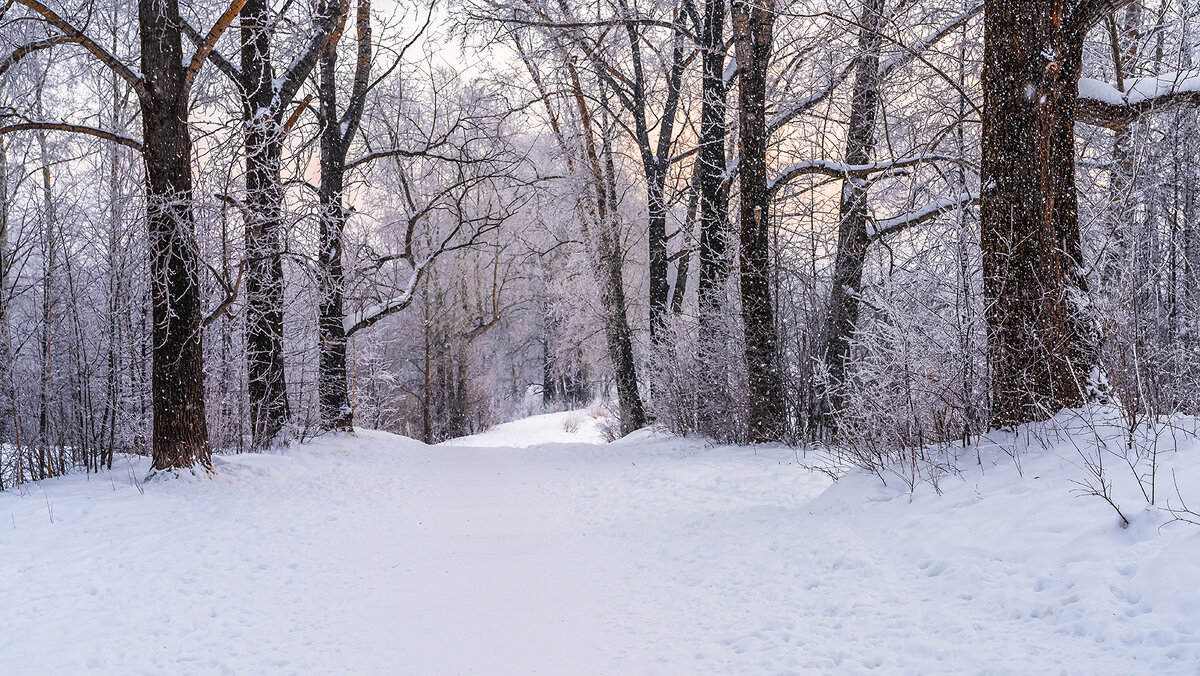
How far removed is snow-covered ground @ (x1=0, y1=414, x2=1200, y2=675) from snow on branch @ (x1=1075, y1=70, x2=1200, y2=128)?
2825mm

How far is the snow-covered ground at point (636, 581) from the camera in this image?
3141 millimetres

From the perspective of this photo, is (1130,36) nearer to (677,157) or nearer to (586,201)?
(677,157)

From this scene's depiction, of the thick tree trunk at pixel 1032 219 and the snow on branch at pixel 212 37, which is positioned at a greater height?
the snow on branch at pixel 212 37

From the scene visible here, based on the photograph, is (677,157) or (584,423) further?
(584,423)

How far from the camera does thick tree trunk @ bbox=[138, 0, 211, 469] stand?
6.93 metres

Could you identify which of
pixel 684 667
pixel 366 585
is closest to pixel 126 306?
pixel 366 585

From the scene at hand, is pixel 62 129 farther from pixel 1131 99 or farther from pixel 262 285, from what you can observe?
pixel 1131 99

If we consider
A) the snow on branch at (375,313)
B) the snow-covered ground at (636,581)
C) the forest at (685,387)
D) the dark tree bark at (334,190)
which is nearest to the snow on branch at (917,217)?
the forest at (685,387)

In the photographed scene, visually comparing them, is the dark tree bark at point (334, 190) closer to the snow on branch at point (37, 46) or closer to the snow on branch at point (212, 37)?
the snow on branch at point (212, 37)

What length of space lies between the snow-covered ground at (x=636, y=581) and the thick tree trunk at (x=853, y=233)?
3.91m

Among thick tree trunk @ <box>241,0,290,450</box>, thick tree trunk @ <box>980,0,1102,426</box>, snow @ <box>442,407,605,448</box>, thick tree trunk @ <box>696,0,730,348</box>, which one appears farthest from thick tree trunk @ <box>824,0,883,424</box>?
snow @ <box>442,407,605,448</box>

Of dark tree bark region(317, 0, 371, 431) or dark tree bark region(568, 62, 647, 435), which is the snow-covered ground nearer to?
dark tree bark region(317, 0, 371, 431)

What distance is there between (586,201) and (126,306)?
9791 millimetres

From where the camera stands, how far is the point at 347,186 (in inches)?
524
